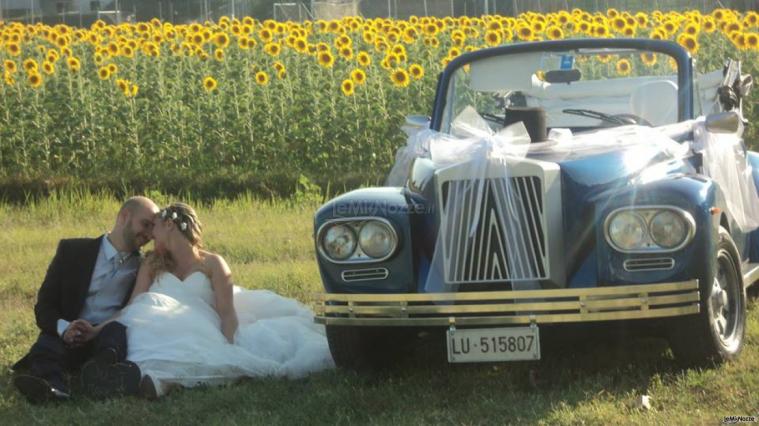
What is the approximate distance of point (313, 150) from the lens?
14664 mm

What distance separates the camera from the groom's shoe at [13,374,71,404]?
689cm

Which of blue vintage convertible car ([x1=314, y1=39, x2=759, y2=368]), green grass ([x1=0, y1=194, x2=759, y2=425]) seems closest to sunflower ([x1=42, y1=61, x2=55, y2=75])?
green grass ([x1=0, y1=194, x2=759, y2=425])

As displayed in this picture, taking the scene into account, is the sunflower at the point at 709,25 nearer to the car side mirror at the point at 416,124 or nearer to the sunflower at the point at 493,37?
the sunflower at the point at 493,37

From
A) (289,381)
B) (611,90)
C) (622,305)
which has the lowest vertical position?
(289,381)

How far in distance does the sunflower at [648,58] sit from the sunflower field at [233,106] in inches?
239

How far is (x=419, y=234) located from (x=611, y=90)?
6.78 feet

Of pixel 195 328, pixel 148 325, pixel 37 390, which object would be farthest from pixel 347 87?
pixel 37 390

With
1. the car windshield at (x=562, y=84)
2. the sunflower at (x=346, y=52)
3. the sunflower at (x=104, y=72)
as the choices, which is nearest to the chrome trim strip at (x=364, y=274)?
the car windshield at (x=562, y=84)

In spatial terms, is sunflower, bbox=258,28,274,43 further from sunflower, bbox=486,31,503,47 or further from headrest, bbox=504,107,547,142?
headrest, bbox=504,107,547,142

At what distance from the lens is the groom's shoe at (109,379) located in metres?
6.96

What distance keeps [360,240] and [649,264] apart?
1.37m

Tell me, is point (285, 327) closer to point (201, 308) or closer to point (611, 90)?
point (201, 308)

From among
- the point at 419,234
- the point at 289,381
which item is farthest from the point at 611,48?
the point at 289,381

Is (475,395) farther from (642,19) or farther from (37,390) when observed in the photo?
(642,19)
